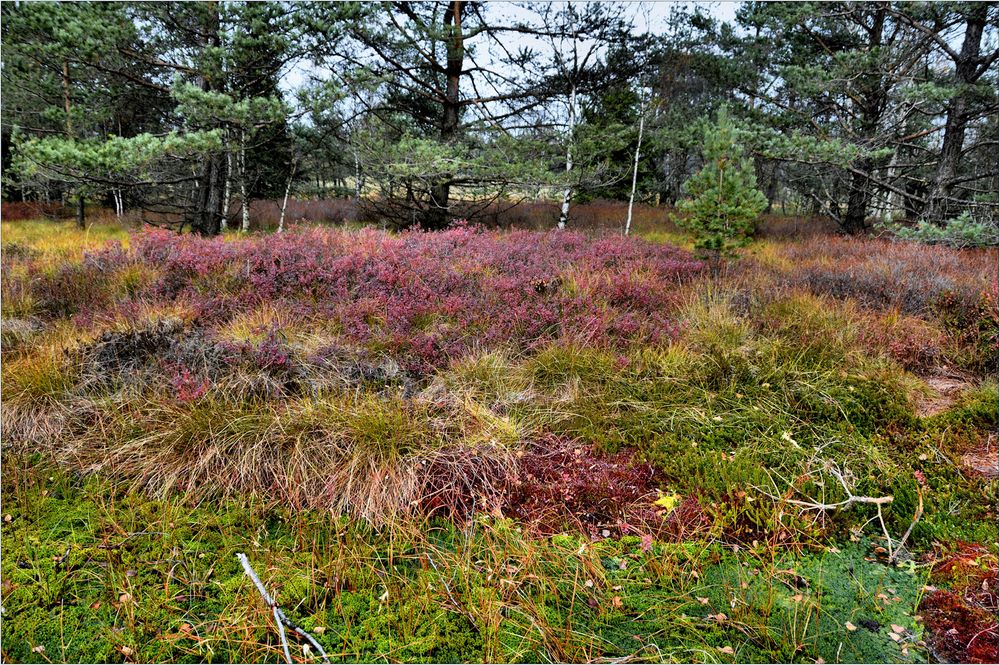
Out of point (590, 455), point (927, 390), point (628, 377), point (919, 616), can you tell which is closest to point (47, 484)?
point (590, 455)

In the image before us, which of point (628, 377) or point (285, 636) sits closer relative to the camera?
point (285, 636)

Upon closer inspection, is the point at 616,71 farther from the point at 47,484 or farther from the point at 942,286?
the point at 47,484

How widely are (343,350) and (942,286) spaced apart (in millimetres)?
6792

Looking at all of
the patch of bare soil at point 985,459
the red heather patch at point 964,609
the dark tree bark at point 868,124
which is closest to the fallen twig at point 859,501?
the red heather patch at point 964,609

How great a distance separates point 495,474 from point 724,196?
5947mm

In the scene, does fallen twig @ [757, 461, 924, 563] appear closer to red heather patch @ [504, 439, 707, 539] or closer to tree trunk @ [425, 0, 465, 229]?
red heather patch @ [504, 439, 707, 539]

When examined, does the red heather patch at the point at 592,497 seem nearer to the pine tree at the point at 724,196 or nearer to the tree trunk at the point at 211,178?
the pine tree at the point at 724,196

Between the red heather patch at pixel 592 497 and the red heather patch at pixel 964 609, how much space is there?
3.30ft

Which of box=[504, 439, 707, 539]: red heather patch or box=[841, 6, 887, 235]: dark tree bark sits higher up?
box=[841, 6, 887, 235]: dark tree bark

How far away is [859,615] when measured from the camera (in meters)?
2.20

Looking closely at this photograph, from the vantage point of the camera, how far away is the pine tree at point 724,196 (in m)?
7.12

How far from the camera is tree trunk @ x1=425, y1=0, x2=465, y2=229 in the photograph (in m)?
11.4

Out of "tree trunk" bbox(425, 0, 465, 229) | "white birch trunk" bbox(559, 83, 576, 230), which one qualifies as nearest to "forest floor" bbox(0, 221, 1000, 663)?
"white birch trunk" bbox(559, 83, 576, 230)

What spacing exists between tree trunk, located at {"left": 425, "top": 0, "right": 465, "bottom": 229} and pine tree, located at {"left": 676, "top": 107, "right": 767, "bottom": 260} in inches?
233
